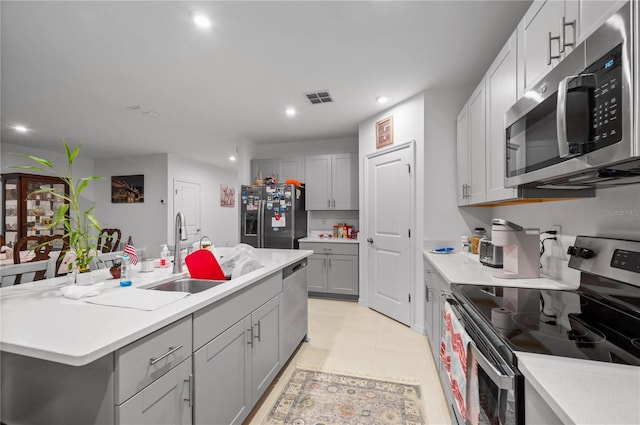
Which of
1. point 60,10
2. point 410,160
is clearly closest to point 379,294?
point 410,160

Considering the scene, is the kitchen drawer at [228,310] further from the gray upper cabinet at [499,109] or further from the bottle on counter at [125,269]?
the gray upper cabinet at [499,109]

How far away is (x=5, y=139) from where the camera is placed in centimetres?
481

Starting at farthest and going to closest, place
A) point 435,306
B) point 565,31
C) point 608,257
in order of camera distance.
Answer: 1. point 435,306
2. point 608,257
3. point 565,31

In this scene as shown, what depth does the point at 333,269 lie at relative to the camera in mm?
4238

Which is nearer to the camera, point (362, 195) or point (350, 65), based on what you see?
point (350, 65)

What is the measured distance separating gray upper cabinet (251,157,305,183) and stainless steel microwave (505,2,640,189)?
12.4ft

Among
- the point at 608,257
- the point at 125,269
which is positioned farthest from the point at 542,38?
the point at 125,269

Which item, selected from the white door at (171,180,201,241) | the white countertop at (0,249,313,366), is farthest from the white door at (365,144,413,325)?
the white door at (171,180,201,241)

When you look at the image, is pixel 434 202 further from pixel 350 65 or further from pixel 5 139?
pixel 5 139

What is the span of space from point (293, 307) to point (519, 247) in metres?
1.69

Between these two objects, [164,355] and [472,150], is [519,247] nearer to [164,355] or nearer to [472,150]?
[472,150]

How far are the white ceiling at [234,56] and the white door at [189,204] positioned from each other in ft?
8.00

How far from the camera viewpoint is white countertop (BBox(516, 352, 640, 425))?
57cm

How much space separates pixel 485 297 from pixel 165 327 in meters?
1.42
